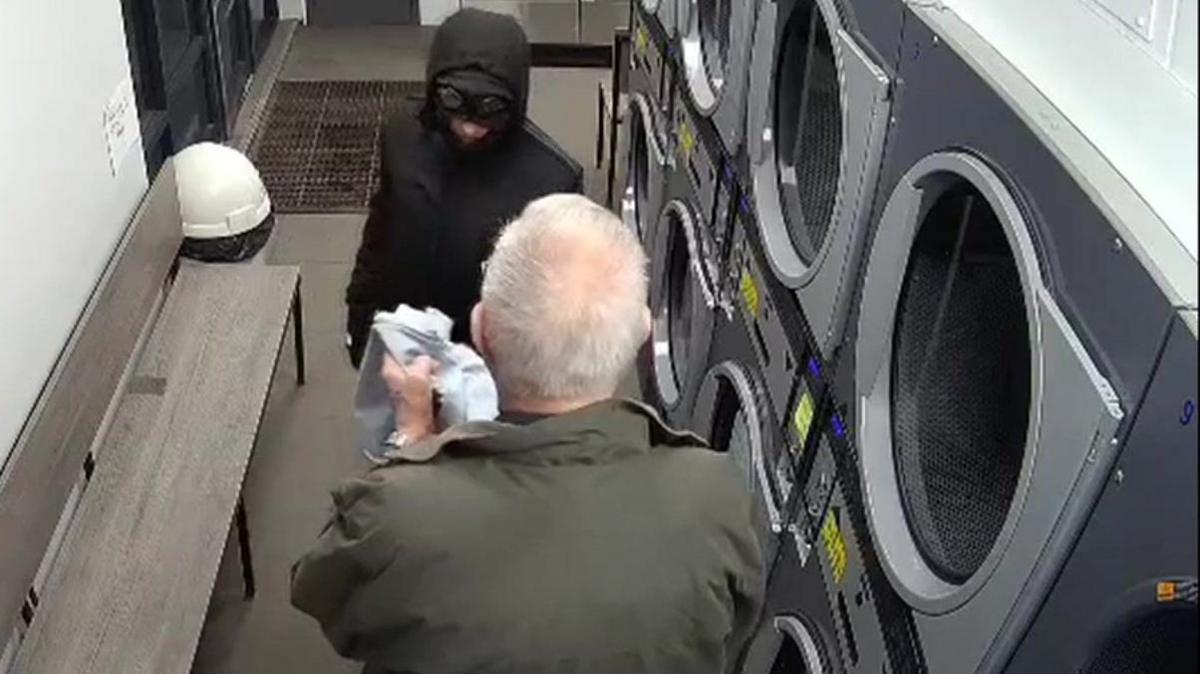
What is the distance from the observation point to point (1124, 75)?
130cm

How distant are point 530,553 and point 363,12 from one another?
20.7 feet

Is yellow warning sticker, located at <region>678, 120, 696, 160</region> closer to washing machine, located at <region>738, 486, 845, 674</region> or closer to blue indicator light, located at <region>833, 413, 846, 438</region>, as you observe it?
washing machine, located at <region>738, 486, 845, 674</region>

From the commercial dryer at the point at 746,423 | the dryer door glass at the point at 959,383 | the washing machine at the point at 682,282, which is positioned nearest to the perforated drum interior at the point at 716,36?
the washing machine at the point at 682,282

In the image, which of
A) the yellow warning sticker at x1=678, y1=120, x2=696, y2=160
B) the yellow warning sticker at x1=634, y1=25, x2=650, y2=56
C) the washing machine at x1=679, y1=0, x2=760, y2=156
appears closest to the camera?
the washing machine at x1=679, y1=0, x2=760, y2=156

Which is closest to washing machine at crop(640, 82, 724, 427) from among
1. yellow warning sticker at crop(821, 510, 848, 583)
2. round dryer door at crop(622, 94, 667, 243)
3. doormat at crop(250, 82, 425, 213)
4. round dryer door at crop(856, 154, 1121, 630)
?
round dryer door at crop(622, 94, 667, 243)

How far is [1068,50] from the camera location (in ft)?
4.75

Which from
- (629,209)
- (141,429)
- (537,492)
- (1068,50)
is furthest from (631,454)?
(629,209)

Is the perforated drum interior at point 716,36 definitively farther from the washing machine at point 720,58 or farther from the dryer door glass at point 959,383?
the dryer door glass at point 959,383

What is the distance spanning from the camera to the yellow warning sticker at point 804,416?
241 cm

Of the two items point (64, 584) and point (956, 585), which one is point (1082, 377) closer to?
point (956, 585)

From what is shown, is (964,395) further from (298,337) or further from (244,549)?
(298,337)

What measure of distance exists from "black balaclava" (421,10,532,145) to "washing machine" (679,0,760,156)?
47cm

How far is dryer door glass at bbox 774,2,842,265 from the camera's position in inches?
97.0

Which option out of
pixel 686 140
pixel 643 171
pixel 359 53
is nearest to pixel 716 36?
pixel 686 140
